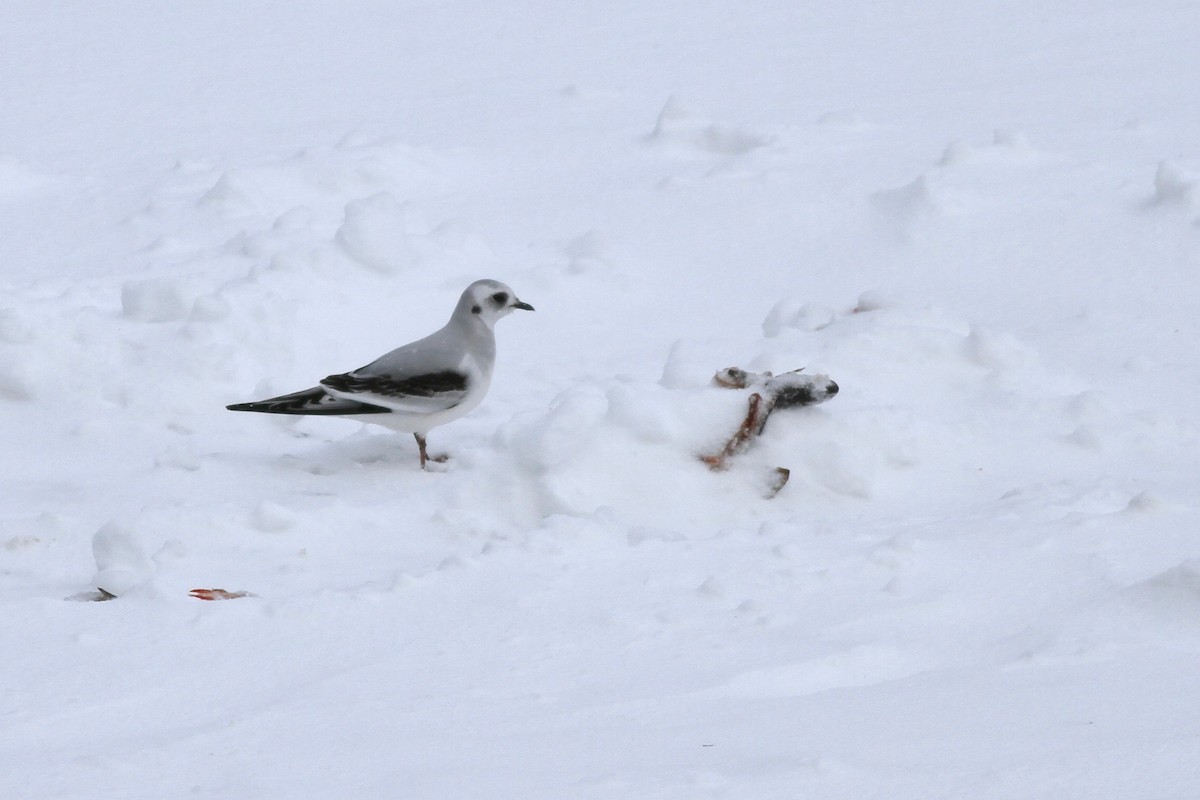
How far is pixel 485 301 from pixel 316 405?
0.77 m

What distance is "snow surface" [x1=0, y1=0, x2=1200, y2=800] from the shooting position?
287 centimetres

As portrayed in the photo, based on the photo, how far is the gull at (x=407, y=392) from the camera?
5.00 m

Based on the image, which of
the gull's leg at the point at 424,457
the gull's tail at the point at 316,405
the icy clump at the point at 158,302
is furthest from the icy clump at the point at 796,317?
the icy clump at the point at 158,302

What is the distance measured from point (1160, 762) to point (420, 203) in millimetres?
5542

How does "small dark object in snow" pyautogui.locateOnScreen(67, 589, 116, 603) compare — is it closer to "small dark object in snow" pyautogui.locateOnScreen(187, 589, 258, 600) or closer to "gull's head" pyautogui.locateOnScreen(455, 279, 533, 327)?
"small dark object in snow" pyautogui.locateOnScreen(187, 589, 258, 600)

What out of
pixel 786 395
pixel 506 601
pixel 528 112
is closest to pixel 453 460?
pixel 786 395

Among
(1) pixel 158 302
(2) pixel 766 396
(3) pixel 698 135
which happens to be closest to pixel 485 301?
(2) pixel 766 396

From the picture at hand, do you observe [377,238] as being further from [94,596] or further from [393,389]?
[94,596]

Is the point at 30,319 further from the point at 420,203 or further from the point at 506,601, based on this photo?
the point at 506,601

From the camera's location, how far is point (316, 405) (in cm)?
502

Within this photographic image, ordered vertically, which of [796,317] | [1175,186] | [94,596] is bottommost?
[796,317]

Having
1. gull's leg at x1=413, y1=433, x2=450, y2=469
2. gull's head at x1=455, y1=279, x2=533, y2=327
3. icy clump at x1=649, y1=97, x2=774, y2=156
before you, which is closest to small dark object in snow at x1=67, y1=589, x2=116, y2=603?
gull's leg at x1=413, y1=433, x2=450, y2=469

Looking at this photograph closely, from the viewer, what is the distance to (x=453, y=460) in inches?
199

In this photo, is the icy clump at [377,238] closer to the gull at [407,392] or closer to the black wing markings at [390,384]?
the gull at [407,392]
